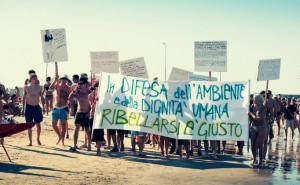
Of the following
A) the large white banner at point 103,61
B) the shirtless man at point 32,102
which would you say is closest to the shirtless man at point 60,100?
the shirtless man at point 32,102

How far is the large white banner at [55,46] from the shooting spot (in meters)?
13.3

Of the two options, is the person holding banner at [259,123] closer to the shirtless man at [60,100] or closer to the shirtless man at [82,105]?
the shirtless man at [82,105]

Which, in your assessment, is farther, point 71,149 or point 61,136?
point 61,136

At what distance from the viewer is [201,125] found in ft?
36.0

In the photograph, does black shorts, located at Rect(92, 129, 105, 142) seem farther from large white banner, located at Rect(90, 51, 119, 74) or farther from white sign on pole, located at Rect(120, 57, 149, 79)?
large white banner, located at Rect(90, 51, 119, 74)

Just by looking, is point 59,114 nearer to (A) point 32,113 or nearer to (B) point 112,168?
(A) point 32,113

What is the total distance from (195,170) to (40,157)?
397cm

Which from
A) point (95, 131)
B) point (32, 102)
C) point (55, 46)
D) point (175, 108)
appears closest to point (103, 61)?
point (55, 46)

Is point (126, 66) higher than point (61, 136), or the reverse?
point (126, 66)

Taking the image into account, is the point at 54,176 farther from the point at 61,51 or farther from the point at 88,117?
the point at 61,51

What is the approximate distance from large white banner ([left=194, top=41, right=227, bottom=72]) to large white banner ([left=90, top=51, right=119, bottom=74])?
11.6 feet

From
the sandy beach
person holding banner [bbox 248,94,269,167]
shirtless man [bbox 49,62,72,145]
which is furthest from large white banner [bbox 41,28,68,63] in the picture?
person holding banner [bbox 248,94,269,167]

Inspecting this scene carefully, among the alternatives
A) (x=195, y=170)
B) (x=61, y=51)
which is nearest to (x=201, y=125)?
(x=195, y=170)

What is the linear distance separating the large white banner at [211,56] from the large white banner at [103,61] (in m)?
3.54
